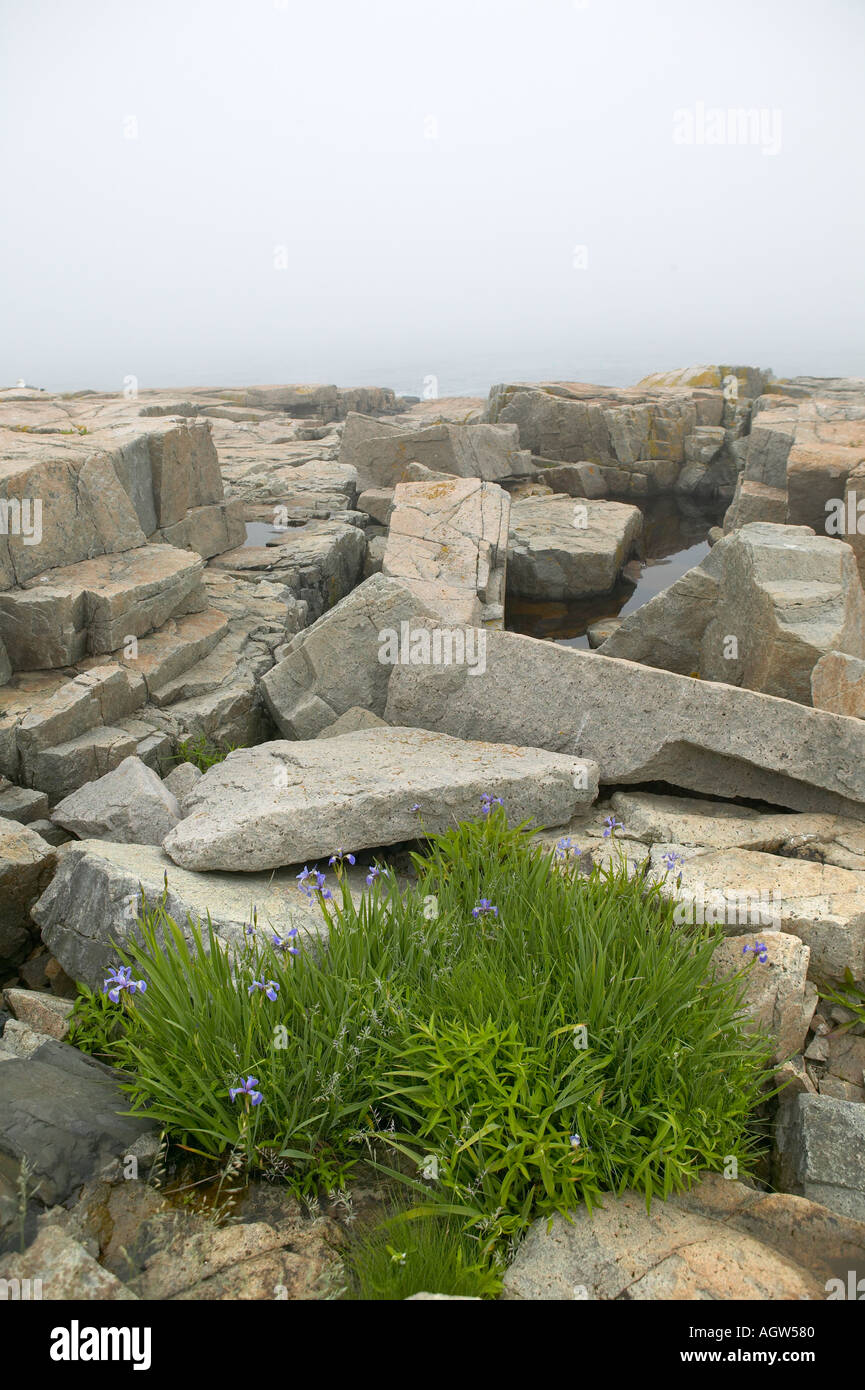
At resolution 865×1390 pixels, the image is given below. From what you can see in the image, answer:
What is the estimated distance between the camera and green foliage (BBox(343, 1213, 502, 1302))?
2.58 metres

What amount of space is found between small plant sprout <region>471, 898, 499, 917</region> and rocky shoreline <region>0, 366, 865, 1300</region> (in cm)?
67

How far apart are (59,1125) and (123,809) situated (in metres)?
2.59

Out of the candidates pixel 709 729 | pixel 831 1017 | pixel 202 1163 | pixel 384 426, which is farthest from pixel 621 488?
pixel 202 1163

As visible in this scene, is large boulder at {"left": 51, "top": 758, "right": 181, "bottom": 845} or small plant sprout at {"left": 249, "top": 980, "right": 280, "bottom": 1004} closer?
small plant sprout at {"left": 249, "top": 980, "right": 280, "bottom": 1004}

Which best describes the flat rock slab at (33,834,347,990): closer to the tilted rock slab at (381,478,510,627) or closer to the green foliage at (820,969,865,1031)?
the green foliage at (820,969,865,1031)

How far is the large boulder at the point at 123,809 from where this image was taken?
17.6ft

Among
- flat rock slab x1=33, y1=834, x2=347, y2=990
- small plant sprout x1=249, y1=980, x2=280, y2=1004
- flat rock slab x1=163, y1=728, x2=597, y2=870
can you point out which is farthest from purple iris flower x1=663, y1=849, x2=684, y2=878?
small plant sprout x1=249, y1=980, x2=280, y2=1004

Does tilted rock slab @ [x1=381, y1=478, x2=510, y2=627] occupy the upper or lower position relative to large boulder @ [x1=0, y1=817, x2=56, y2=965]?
upper

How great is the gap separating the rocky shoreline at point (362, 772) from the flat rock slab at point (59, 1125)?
12mm

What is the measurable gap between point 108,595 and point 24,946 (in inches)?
121

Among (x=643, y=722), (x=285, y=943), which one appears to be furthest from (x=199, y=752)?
(x=285, y=943)

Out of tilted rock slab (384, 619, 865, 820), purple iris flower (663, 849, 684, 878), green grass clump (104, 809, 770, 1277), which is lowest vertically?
green grass clump (104, 809, 770, 1277)

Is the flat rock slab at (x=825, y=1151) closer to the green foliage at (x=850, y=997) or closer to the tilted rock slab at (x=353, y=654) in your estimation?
the green foliage at (x=850, y=997)

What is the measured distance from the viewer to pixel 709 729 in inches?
201
